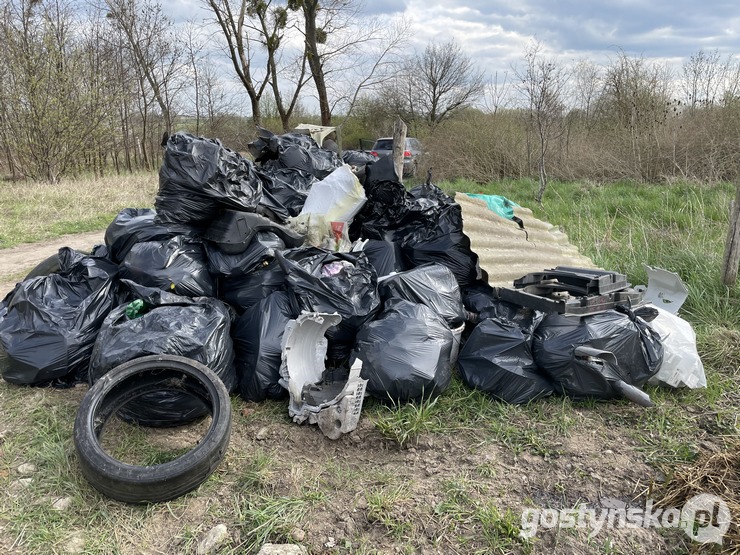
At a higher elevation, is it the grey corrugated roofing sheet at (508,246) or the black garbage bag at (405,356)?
the grey corrugated roofing sheet at (508,246)

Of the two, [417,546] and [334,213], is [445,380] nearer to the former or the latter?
[417,546]

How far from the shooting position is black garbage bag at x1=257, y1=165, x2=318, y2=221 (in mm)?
3561

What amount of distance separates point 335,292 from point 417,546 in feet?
4.59

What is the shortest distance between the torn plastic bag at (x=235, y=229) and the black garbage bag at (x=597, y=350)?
5.97 feet

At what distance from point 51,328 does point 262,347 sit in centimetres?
119

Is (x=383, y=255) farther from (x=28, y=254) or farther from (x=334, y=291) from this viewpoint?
(x=28, y=254)

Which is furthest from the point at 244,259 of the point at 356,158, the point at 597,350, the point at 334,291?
the point at 356,158

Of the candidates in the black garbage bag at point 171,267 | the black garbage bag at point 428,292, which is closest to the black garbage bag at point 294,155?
the black garbage bag at point 171,267

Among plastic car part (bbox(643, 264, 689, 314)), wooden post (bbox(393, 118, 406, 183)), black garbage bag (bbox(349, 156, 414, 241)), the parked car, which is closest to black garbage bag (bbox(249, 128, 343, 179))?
wooden post (bbox(393, 118, 406, 183))

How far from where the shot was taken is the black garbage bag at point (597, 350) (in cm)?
239

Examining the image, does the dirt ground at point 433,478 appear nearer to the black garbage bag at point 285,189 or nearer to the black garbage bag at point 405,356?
the black garbage bag at point 405,356

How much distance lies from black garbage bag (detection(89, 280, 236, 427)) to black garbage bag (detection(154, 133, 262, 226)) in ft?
2.06

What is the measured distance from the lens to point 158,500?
1.83m

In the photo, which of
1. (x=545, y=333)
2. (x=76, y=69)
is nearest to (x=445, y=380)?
(x=545, y=333)
